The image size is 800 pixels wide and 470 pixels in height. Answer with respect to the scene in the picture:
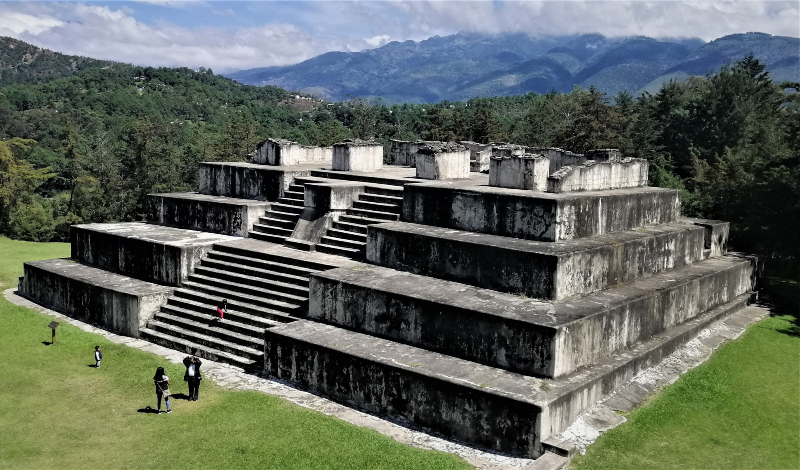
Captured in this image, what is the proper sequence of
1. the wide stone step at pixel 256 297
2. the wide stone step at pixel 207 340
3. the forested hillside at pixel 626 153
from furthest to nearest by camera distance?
the forested hillside at pixel 626 153 → the wide stone step at pixel 256 297 → the wide stone step at pixel 207 340

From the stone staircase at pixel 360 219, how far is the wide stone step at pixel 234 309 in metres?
1.83

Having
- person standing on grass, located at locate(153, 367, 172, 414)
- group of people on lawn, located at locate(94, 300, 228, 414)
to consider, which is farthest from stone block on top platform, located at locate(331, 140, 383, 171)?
person standing on grass, located at locate(153, 367, 172, 414)

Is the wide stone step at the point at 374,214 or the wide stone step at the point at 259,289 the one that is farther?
the wide stone step at the point at 374,214

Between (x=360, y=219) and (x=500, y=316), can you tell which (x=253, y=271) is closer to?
(x=360, y=219)

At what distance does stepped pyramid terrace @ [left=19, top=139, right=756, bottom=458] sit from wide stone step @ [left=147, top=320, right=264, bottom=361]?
0.10 ft

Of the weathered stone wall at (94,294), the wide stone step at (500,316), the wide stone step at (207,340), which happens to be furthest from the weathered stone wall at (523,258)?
the weathered stone wall at (94,294)

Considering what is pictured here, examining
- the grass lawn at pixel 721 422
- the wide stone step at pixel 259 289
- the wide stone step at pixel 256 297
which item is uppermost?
the wide stone step at pixel 259 289

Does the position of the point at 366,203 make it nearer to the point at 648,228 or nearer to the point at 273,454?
the point at 648,228

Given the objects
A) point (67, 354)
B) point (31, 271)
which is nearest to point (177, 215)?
point (31, 271)

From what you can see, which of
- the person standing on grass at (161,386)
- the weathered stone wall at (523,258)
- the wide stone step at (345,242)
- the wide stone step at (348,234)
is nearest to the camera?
the person standing on grass at (161,386)

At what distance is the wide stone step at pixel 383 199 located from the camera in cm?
1280

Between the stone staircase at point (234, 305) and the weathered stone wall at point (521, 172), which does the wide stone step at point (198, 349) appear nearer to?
the stone staircase at point (234, 305)

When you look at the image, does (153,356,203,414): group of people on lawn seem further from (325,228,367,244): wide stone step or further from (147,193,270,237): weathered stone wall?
(147,193,270,237): weathered stone wall

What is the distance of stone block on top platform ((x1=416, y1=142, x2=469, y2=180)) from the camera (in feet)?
44.3
